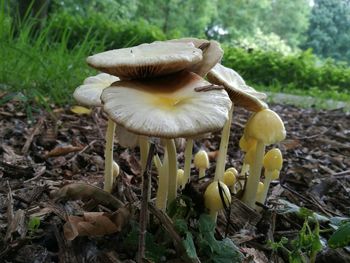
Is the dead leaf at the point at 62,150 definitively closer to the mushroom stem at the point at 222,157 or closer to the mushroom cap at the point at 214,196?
the mushroom stem at the point at 222,157

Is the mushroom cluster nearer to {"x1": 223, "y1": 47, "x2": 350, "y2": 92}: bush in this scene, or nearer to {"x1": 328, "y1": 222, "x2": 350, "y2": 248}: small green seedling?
{"x1": 328, "y1": 222, "x2": 350, "y2": 248}: small green seedling

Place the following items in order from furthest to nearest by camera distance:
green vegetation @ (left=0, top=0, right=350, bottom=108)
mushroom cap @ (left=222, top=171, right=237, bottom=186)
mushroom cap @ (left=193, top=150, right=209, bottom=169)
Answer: green vegetation @ (left=0, top=0, right=350, bottom=108) → mushroom cap @ (left=193, top=150, right=209, bottom=169) → mushroom cap @ (left=222, top=171, right=237, bottom=186)

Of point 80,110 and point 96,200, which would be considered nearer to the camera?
point 96,200

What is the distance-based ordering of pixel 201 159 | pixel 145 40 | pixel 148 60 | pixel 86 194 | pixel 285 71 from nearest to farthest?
1. pixel 148 60
2. pixel 86 194
3. pixel 201 159
4. pixel 285 71
5. pixel 145 40

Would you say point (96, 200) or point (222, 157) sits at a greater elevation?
point (222, 157)

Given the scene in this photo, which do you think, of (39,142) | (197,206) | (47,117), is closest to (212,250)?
(197,206)

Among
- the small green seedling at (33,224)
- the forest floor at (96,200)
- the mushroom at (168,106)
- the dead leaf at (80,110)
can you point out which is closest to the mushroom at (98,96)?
the forest floor at (96,200)

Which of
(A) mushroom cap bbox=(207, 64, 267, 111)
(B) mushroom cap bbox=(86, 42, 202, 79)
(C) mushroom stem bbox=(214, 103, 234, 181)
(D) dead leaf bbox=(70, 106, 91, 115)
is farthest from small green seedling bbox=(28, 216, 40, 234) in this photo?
(D) dead leaf bbox=(70, 106, 91, 115)

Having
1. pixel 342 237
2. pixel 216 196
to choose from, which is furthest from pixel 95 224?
pixel 342 237

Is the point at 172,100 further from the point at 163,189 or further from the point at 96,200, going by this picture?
the point at 96,200
